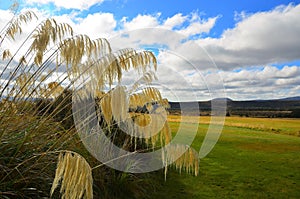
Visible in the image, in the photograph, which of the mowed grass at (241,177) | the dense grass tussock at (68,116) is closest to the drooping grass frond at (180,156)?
the dense grass tussock at (68,116)

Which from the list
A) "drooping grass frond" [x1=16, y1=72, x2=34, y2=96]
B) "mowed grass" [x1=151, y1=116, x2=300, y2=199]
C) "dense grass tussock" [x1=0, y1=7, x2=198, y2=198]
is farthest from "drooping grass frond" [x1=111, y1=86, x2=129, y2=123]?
"mowed grass" [x1=151, y1=116, x2=300, y2=199]

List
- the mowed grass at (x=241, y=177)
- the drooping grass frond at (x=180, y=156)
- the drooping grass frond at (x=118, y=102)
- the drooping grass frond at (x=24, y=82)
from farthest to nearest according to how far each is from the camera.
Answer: the mowed grass at (x=241, y=177), the drooping grass frond at (x=24, y=82), the drooping grass frond at (x=180, y=156), the drooping grass frond at (x=118, y=102)

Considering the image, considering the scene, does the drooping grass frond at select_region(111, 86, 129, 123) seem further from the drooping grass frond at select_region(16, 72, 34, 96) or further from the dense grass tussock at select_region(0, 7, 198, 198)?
the drooping grass frond at select_region(16, 72, 34, 96)

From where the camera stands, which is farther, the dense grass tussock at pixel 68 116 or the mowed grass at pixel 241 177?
the mowed grass at pixel 241 177

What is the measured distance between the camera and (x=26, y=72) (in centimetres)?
410

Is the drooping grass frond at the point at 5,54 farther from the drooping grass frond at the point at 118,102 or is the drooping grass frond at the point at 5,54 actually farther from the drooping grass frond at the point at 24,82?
the drooping grass frond at the point at 118,102

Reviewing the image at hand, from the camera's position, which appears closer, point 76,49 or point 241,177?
point 76,49

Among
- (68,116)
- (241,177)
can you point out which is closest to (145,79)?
(68,116)

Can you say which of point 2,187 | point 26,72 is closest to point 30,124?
point 26,72

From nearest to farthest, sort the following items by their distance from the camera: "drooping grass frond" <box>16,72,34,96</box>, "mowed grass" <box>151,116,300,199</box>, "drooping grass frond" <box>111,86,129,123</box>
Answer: "drooping grass frond" <box>111,86,129,123</box>
"drooping grass frond" <box>16,72,34,96</box>
"mowed grass" <box>151,116,300,199</box>

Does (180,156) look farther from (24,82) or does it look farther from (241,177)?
(241,177)

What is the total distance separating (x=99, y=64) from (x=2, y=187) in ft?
4.54

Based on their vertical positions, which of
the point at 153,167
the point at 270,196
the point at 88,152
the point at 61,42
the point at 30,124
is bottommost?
the point at 270,196

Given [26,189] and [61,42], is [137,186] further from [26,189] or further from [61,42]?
[61,42]
